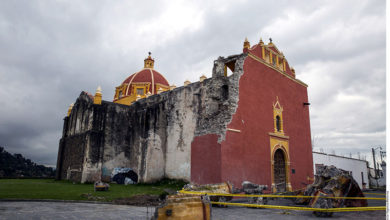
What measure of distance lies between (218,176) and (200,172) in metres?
1.30

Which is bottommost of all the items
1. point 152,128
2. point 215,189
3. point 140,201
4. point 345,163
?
point 140,201

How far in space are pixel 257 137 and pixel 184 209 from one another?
8759 mm

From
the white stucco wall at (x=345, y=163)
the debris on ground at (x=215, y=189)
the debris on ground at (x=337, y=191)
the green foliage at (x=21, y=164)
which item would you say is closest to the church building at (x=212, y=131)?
the debris on ground at (x=215, y=189)

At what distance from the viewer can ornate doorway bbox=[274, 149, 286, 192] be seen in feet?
44.1

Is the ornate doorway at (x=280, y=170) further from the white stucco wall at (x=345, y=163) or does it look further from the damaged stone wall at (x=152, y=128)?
the white stucco wall at (x=345, y=163)

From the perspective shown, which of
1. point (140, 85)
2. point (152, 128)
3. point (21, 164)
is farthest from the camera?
point (21, 164)

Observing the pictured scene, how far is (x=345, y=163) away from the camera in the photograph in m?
22.8

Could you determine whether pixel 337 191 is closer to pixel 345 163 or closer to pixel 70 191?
pixel 70 191

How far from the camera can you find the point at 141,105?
59.6 feet

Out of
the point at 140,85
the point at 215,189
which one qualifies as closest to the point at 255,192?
the point at 215,189

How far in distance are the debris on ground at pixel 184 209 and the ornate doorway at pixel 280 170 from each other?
9870 millimetres

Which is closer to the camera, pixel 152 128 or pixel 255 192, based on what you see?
pixel 255 192

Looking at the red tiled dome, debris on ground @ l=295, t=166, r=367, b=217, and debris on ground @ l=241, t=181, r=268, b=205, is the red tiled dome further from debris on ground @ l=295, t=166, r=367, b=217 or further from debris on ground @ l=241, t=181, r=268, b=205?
debris on ground @ l=295, t=166, r=367, b=217

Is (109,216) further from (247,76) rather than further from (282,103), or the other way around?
(282,103)
